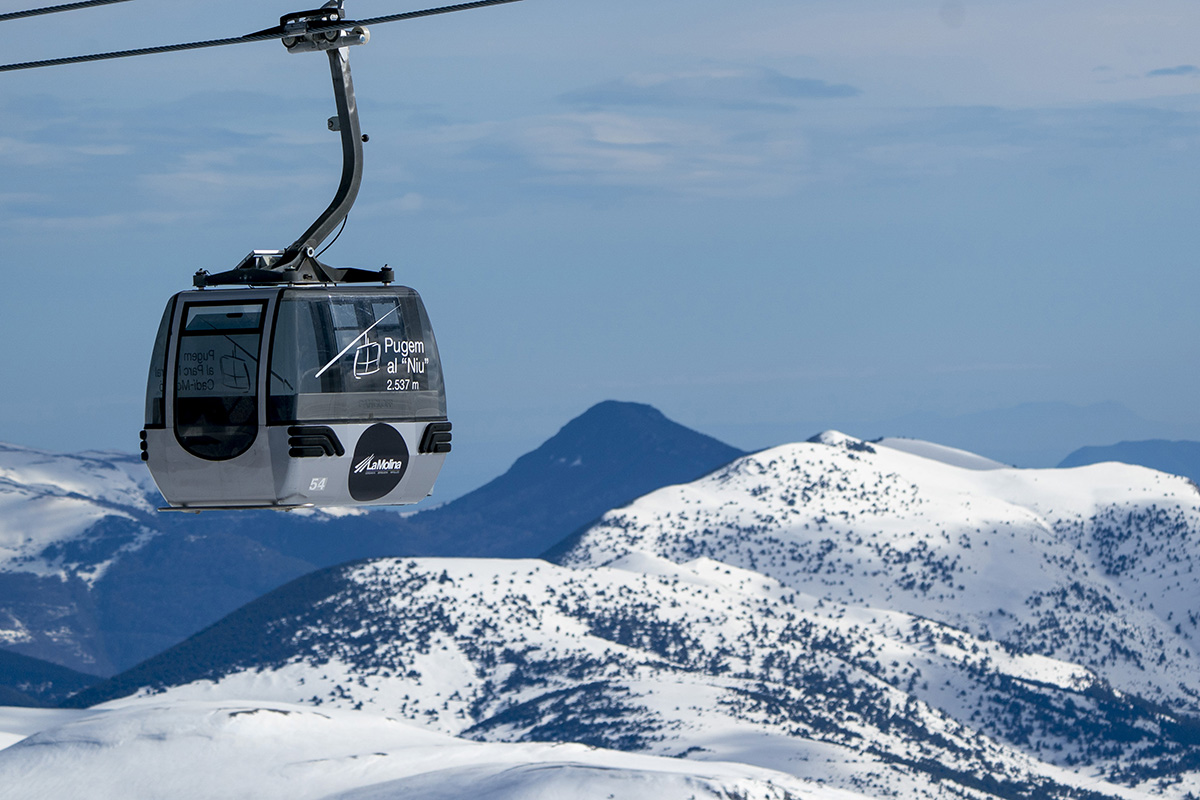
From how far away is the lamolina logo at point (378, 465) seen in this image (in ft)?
68.7

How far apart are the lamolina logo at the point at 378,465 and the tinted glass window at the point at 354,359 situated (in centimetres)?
55

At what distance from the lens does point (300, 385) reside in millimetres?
20500

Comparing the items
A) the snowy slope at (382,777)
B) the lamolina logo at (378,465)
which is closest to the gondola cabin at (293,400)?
the lamolina logo at (378,465)

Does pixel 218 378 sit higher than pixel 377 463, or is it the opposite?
pixel 218 378

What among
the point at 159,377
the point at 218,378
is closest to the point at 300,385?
the point at 218,378

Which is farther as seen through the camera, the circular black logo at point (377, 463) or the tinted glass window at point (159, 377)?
the tinted glass window at point (159, 377)

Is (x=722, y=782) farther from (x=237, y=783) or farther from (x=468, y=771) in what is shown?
(x=237, y=783)

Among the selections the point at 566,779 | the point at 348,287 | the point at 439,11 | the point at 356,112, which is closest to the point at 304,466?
the point at 348,287

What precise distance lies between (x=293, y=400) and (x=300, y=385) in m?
0.22

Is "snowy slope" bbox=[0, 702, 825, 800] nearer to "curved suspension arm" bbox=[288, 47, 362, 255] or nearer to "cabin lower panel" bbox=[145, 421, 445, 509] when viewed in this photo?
"cabin lower panel" bbox=[145, 421, 445, 509]

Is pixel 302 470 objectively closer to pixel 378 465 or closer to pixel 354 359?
pixel 378 465

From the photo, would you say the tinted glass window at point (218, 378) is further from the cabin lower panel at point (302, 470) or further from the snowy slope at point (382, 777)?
the snowy slope at point (382, 777)

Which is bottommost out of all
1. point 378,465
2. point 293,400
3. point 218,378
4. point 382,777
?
point 382,777

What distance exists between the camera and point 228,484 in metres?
Answer: 20.8
